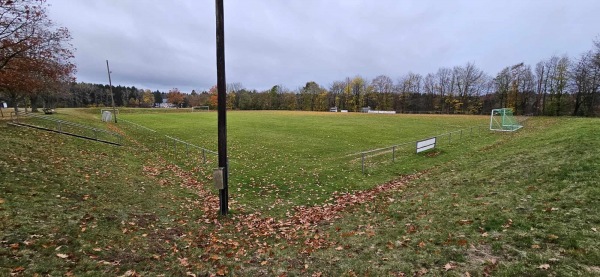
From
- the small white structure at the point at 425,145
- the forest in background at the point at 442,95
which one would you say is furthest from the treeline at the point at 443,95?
the small white structure at the point at 425,145

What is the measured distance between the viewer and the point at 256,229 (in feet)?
27.6

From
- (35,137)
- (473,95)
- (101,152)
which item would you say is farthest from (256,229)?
(473,95)

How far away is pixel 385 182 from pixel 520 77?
8018cm

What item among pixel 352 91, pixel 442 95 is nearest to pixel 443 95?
pixel 442 95

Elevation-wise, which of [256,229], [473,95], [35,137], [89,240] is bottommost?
[256,229]

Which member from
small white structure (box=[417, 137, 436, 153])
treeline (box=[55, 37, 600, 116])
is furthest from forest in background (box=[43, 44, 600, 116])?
small white structure (box=[417, 137, 436, 153])

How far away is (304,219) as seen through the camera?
30.5 feet

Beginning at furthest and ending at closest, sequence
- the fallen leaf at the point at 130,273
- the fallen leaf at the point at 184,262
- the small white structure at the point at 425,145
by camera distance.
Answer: the small white structure at the point at 425,145 → the fallen leaf at the point at 184,262 → the fallen leaf at the point at 130,273

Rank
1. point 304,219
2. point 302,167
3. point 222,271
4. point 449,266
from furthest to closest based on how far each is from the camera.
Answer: point 302,167 < point 304,219 < point 222,271 < point 449,266

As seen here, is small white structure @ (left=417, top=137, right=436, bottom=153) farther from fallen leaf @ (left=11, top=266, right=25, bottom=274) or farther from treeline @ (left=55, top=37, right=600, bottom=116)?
treeline @ (left=55, top=37, right=600, bottom=116)

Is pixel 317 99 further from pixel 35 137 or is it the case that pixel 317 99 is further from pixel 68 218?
pixel 68 218

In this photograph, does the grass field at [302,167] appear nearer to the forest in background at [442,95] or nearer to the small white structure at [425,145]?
the small white structure at [425,145]

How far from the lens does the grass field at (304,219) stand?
17.0ft

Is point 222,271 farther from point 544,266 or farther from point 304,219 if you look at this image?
point 544,266
